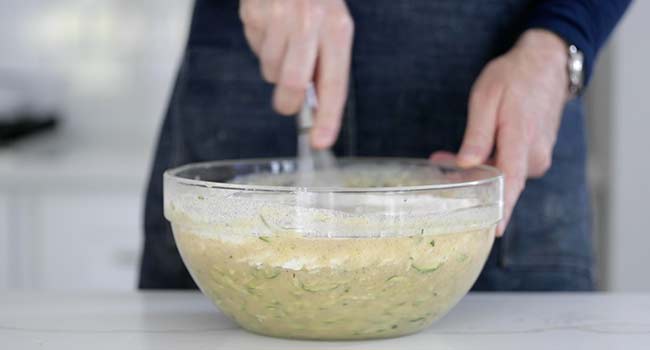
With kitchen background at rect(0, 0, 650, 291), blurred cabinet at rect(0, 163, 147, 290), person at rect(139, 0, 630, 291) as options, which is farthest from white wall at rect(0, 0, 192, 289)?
person at rect(139, 0, 630, 291)

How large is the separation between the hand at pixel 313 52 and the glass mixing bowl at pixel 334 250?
20 cm

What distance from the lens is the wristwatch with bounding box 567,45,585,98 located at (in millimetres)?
942

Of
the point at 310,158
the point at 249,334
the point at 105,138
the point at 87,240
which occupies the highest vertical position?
the point at 310,158

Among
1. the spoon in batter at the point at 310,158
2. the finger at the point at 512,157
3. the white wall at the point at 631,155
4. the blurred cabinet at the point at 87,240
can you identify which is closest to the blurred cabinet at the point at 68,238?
the blurred cabinet at the point at 87,240

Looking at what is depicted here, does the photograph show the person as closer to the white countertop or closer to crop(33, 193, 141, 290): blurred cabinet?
the white countertop

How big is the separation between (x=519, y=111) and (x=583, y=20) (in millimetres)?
182

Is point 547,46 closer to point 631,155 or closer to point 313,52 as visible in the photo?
point 313,52

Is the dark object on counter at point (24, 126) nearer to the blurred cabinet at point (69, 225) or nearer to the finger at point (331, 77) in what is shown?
the blurred cabinet at point (69, 225)

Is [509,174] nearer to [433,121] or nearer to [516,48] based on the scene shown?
[516,48]

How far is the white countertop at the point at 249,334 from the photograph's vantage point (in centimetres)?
65

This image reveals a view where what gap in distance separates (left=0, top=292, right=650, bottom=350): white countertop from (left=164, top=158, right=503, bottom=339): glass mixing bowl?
2 cm

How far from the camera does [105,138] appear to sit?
2.60 m

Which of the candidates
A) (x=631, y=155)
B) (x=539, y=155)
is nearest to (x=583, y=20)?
(x=539, y=155)

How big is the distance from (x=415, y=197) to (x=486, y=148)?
0.21 m
